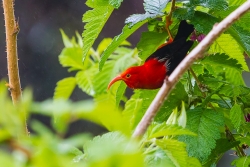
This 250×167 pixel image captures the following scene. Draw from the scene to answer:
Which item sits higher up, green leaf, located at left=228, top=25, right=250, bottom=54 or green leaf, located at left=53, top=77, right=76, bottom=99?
green leaf, located at left=228, top=25, right=250, bottom=54

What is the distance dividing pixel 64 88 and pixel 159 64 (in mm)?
557

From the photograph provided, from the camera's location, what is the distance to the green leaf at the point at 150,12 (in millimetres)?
718

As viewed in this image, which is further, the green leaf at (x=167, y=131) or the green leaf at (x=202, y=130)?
the green leaf at (x=202, y=130)

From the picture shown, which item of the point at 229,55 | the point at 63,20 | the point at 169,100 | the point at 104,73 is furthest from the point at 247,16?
the point at 63,20

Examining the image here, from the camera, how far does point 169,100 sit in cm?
77

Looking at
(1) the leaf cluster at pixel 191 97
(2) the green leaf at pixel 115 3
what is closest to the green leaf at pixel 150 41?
(1) the leaf cluster at pixel 191 97

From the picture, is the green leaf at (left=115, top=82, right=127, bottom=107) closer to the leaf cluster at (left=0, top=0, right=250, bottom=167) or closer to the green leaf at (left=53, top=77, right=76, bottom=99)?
the leaf cluster at (left=0, top=0, right=250, bottom=167)

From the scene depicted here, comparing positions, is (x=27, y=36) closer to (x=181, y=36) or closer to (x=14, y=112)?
(x=181, y=36)

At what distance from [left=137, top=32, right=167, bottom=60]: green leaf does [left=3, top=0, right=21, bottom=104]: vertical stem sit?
26cm

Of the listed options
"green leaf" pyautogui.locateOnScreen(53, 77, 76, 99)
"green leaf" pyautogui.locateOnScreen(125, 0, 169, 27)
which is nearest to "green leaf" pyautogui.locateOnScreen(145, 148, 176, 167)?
"green leaf" pyautogui.locateOnScreen(125, 0, 169, 27)

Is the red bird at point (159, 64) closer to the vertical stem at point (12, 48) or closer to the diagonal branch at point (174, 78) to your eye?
the vertical stem at point (12, 48)

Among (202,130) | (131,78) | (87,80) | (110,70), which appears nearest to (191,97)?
(202,130)

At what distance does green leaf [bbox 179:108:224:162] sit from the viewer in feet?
2.33

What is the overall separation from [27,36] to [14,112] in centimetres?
211
